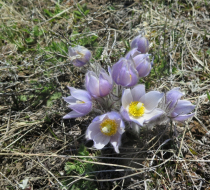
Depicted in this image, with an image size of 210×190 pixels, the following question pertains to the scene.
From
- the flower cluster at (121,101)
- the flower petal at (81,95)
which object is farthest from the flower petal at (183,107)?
the flower petal at (81,95)

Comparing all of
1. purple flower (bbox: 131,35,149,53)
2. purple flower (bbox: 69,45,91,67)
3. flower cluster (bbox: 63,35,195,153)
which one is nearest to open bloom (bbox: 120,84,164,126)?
flower cluster (bbox: 63,35,195,153)

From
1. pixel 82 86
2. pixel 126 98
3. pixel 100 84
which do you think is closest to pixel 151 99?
pixel 126 98

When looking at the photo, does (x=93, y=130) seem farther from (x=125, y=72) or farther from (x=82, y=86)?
(x=82, y=86)

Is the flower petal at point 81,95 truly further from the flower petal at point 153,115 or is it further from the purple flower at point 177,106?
the purple flower at point 177,106

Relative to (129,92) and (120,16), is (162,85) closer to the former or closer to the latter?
(129,92)

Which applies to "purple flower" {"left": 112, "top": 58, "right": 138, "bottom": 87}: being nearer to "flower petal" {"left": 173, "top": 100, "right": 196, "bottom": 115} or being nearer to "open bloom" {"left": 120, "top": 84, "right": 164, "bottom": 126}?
"open bloom" {"left": 120, "top": 84, "right": 164, "bottom": 126}
